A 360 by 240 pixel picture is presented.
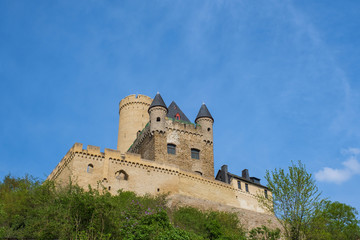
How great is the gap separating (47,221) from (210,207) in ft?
58.0

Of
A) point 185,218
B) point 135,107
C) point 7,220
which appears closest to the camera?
point 7,220

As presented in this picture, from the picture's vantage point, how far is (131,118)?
50562 millimetres

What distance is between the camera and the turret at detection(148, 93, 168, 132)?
41375 mm

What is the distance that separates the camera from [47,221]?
19.9 meters

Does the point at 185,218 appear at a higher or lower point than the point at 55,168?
lower

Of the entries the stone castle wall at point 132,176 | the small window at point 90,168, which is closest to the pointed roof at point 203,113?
the stone castle wall at point 132,176

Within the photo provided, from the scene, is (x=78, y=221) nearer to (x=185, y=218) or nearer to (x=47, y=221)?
(x=47, y=221)

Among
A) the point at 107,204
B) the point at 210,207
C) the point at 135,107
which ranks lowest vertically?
the point at 107,204

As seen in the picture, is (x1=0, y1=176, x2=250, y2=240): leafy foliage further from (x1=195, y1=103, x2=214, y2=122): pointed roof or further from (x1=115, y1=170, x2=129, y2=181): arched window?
(x1=195, y1=103, x2=214, y2=122): pointed roof

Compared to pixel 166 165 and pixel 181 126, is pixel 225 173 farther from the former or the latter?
pixel 166 165

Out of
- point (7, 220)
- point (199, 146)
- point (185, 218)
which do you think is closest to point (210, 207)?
point (185, 218)

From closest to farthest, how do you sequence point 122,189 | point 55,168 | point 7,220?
point 7,220 < point 122,189 < point 55,168

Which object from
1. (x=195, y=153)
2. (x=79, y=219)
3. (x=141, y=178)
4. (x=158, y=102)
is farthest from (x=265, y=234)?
(x=158, y=102)

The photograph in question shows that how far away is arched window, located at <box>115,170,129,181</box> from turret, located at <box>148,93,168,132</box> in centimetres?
695
